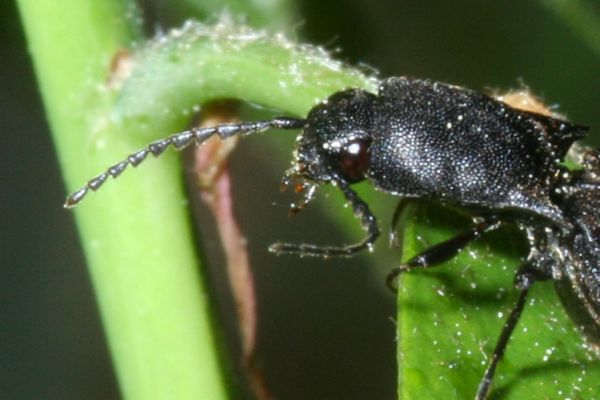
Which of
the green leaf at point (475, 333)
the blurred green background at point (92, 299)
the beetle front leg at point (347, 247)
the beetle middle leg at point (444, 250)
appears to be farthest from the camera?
the blurred green background at point (92, 299)

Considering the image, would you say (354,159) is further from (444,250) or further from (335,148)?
(444,250)

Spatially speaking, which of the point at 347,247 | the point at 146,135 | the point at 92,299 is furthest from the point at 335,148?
the point at 92,299

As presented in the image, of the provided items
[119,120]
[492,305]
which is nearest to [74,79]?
[119,120]

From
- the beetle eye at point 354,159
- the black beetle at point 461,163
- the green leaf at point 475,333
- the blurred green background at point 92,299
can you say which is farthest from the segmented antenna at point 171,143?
the blurred green background at point 92,299

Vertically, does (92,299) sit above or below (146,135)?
below

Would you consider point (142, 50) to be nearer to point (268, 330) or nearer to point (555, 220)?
point (555, 220)

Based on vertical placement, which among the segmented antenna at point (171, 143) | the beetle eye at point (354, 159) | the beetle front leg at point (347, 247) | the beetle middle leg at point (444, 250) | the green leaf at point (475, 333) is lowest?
the green leaf at point (475, 333)

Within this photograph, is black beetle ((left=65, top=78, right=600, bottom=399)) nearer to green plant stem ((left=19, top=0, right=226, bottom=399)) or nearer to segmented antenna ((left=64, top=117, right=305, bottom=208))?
segmented antenna ((left=64, top=117, right=305, bottom=208))

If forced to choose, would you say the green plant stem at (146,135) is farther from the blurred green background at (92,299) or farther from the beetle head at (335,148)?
the blurred green background at (92,299)
